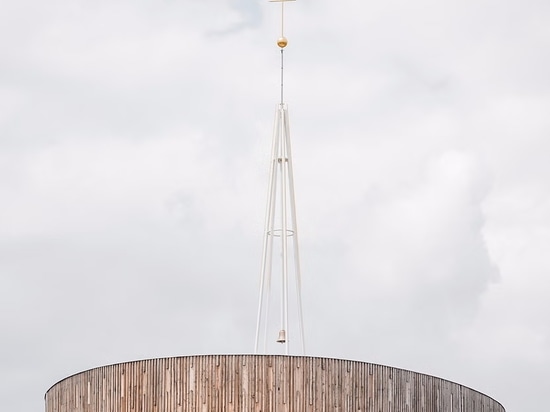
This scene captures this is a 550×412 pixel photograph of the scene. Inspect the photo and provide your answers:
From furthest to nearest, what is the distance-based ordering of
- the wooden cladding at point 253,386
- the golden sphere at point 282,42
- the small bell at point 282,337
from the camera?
the golden sphere at point 282,42 < the small bell at point 282,337 < the wooden cladding at point 253,386

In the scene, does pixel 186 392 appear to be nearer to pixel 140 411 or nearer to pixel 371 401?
pixel 140 411

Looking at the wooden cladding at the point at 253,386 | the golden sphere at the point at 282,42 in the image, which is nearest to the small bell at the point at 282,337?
the wooden cladding at the point at 253,386

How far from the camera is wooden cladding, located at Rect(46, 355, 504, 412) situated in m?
31.2

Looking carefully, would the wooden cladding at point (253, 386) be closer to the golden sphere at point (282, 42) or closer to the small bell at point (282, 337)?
the small bell at point (282, 337)

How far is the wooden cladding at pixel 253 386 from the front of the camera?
31.2 m

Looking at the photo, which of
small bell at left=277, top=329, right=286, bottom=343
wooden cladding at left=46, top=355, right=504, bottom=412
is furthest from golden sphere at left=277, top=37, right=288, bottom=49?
wooden cladding at left=46, top=355, right=504, bottom=412

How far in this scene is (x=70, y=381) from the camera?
110 ft

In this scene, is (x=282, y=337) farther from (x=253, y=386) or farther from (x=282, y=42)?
(x=282, y=42)

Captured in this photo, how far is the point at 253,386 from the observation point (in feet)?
102

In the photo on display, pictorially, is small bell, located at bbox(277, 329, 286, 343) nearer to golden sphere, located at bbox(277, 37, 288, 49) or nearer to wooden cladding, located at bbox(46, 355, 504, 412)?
wooden cladding, located at bbox(46, 355, 504, 412)

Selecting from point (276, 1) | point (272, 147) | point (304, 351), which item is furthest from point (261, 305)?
point (276, 1)

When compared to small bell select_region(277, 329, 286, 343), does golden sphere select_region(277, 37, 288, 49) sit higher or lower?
higher

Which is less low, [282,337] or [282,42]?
[282,42]

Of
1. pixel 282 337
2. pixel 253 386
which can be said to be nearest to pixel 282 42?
pixel 282 337
